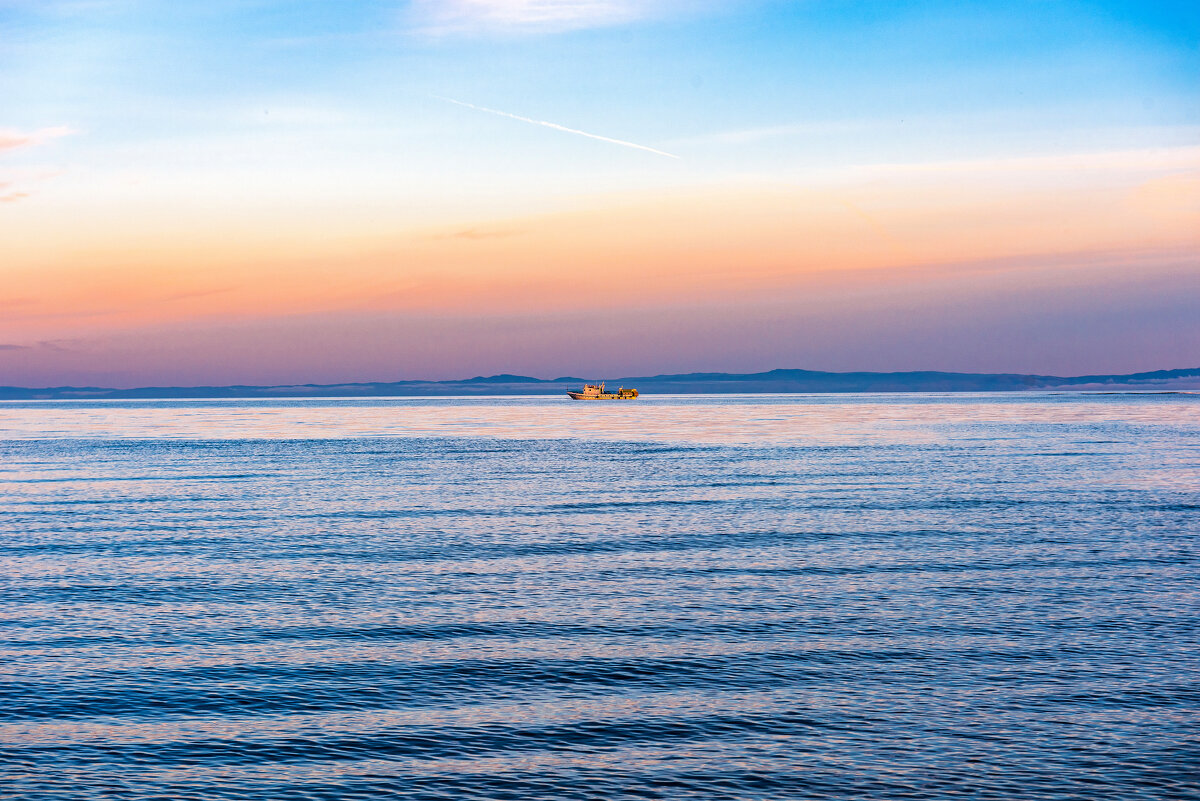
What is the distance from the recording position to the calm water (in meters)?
13.8

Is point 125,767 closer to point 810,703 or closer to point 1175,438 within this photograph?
point 810,703

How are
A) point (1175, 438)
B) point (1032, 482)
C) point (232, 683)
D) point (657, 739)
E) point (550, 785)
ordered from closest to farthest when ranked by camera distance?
point (550, 785), point (657, 739), point (232, 683), point (1032, 482), point (1175, 438)

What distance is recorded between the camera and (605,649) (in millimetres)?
19719

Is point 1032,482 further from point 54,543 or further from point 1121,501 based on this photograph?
point 54,543

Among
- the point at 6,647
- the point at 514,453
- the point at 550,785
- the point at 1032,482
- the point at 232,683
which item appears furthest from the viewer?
the point at 514,453

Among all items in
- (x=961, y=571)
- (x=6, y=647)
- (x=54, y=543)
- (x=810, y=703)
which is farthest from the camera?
(x=54, y=543)

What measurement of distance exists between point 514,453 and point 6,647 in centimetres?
6667

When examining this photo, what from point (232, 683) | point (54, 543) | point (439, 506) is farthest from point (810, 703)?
point (439, 506)

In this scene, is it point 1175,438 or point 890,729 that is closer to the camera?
point 890,729

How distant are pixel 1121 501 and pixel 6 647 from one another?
39.7 m

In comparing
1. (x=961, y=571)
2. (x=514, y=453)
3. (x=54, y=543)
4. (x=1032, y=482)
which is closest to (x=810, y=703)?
(x=961, y=571)

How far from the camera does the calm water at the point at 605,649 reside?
45.1ft

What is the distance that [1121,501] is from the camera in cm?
4416

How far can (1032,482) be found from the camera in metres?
53.8
